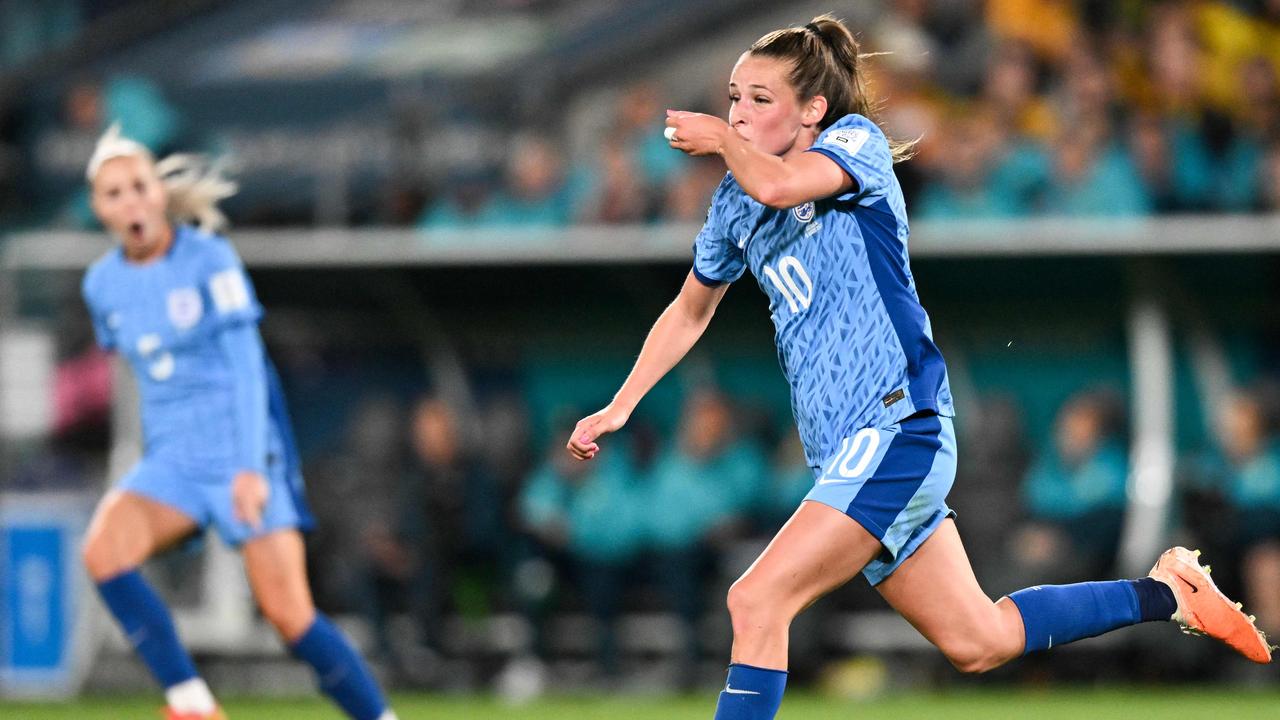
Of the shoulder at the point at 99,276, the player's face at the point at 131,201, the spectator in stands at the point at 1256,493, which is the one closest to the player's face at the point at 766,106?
the player's face at the point at 131,201

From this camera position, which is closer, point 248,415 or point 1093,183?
point 248,415

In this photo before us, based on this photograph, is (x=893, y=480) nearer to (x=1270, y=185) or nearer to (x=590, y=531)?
(x=1270, y=185)

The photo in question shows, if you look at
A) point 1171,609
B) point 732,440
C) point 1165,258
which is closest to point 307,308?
point 732,440

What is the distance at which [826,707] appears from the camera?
30.2ft

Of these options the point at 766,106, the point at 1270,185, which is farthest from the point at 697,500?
the point at 766,106

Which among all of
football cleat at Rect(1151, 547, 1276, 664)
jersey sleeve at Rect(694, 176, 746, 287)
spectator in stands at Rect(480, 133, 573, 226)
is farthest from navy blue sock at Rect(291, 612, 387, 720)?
spectator in stands at Rect(480, 133, 573, 226)

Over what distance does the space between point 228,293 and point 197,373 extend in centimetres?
34

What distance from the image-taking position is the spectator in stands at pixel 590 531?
10562 mm

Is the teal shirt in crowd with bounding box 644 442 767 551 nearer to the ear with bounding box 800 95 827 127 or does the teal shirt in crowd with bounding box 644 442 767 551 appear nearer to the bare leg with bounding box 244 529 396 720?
the bare leg with bounding box 244 529 396 720

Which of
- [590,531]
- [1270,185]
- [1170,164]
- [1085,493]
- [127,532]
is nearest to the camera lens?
[127,532]

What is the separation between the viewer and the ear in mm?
4707

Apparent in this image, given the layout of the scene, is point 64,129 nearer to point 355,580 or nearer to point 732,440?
point 355,580

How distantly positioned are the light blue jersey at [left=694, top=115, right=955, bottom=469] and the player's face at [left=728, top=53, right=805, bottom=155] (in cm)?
13

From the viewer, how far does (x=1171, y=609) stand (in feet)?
16.8
